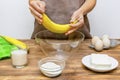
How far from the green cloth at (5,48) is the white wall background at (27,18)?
684 millimetres

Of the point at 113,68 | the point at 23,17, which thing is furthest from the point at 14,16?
the point at 113,68

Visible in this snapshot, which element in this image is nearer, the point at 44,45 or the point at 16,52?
the point at 16,52

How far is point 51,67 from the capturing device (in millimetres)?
912

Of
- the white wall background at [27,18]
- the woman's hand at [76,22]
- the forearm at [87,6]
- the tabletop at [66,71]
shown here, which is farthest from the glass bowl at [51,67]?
the white wall background at [27,18]

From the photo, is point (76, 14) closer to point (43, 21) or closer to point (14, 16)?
point (43, 21)

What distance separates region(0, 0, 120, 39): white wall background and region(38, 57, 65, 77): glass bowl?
36.5 inches

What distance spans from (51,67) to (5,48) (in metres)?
0.31

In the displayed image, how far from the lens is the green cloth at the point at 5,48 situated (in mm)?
1062

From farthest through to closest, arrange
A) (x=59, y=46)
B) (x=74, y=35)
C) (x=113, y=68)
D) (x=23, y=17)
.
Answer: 1. (x=23, y=17)
2. (x=74, y=35)
3. (x=59, y=46)
4. (x=113, y=68)

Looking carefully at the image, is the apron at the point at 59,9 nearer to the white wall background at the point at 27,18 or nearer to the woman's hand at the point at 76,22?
the woman's hand at the point at 76,22

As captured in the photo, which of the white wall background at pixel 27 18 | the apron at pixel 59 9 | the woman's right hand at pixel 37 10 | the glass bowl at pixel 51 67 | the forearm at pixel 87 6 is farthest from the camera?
the white wall background at pixel 27 18

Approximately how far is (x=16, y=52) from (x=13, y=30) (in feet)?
3.13

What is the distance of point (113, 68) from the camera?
96cm

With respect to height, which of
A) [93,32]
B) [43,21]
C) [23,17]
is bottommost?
[93,32]
